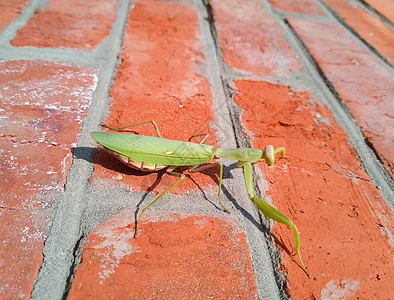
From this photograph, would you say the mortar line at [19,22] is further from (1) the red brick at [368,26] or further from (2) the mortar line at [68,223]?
(1) the red brick at [368,26]

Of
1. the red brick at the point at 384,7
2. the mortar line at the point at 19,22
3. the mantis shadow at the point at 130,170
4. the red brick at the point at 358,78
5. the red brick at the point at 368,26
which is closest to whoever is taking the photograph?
the mantis shadow at the point at 130,170

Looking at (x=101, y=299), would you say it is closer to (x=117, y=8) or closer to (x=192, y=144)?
(x=192, y=144)

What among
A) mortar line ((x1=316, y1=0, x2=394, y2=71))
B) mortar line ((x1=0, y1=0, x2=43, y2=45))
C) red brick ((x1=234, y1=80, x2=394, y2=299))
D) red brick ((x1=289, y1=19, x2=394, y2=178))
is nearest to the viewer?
red brick ((x1=234, y1=80, x2=394, y2=299))

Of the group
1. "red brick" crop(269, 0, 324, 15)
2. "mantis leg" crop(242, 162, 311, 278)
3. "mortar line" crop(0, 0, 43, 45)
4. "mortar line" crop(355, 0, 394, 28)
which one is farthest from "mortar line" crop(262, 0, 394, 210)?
"mortar line" crop(0, 0, 43, 45)

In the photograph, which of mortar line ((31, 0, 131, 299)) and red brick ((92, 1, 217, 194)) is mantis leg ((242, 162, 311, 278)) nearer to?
red brick ((92, 1, 217, 194))

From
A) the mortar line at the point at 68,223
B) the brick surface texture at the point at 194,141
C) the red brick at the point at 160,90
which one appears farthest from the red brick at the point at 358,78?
the mortar line at the point at 68,223

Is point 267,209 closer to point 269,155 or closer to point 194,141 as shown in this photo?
point 269,155
